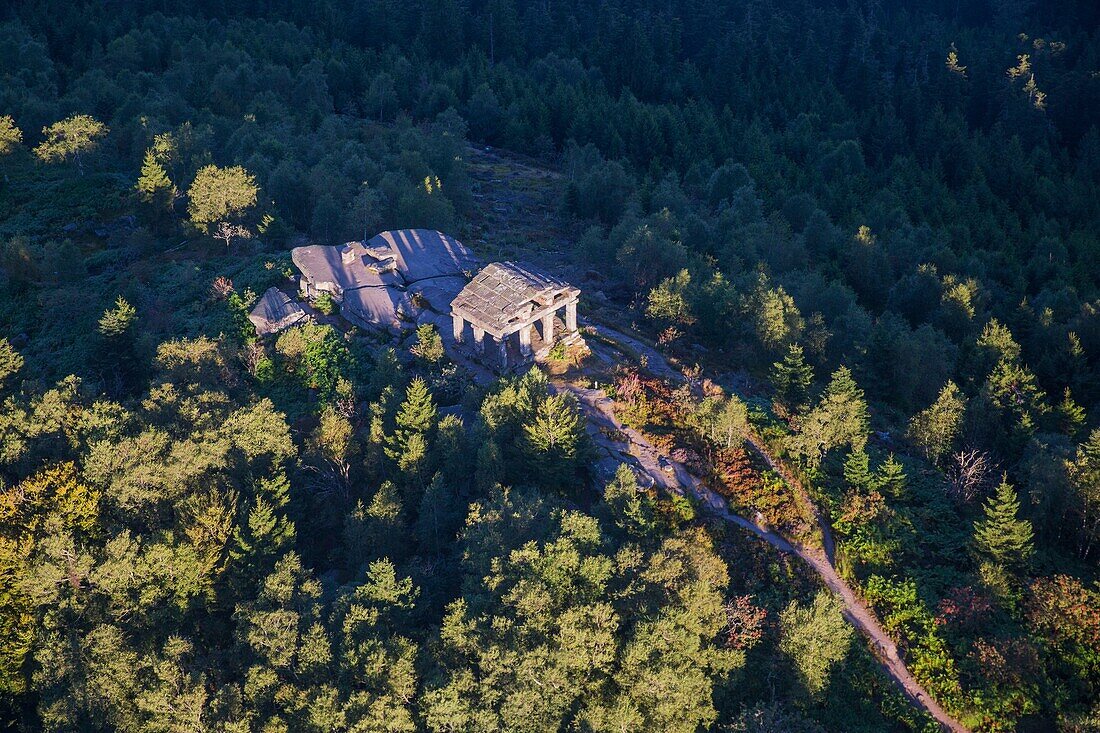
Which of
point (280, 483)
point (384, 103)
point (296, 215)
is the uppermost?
point (280, 483)

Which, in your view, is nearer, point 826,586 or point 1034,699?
point 1034,699

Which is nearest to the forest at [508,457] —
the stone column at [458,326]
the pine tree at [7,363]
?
the pine tree at [7,363]

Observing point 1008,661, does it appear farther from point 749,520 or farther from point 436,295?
point 436,295

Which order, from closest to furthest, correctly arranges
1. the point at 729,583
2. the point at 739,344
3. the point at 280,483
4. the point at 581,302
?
the point at 729,583 < the point at 280,483 < the point at 739,344 < the point at 581,302

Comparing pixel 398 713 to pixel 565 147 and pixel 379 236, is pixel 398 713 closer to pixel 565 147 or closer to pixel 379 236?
pixel 379 236

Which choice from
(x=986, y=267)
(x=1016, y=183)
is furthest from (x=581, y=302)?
(x=1016, y=183)

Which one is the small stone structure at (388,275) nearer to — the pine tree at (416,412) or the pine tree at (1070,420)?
the pine tree at (416,412)

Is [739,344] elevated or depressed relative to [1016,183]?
elevated

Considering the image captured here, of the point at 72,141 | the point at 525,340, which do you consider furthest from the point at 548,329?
the point at 72,141
